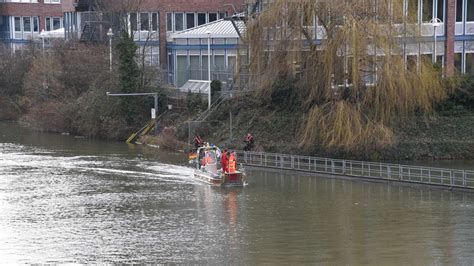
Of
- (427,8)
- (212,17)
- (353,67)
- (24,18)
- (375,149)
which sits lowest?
(375,149)

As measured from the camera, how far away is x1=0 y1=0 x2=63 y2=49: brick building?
104625mm

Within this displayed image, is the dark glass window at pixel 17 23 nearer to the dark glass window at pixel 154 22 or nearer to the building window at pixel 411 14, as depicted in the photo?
the dark glass window at pixel 154 22

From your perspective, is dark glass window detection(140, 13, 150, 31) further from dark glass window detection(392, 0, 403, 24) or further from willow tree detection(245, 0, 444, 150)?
dark glass window detection(392, 0, 403, 24)

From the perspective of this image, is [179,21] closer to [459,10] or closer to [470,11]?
[459,10]

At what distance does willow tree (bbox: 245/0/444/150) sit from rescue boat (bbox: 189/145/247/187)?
5.66m

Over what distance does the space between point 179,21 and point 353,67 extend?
35660 millimetres

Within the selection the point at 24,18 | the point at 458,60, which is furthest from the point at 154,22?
the point at 24,18

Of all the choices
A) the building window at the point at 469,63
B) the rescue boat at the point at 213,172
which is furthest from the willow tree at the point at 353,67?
the building window at the point at 469,63

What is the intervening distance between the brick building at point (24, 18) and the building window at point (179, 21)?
29.6 metres

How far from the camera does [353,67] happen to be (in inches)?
1850

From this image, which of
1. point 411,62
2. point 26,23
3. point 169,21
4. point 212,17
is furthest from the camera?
point 26,23

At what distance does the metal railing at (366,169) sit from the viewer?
40781 mm

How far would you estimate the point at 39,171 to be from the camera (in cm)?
4934

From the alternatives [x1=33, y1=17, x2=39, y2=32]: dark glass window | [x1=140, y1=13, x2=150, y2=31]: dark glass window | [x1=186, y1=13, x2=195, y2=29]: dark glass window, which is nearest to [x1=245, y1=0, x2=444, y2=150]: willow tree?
[x1=140, y1=13, x2=150, y2=31]: dark glass window
